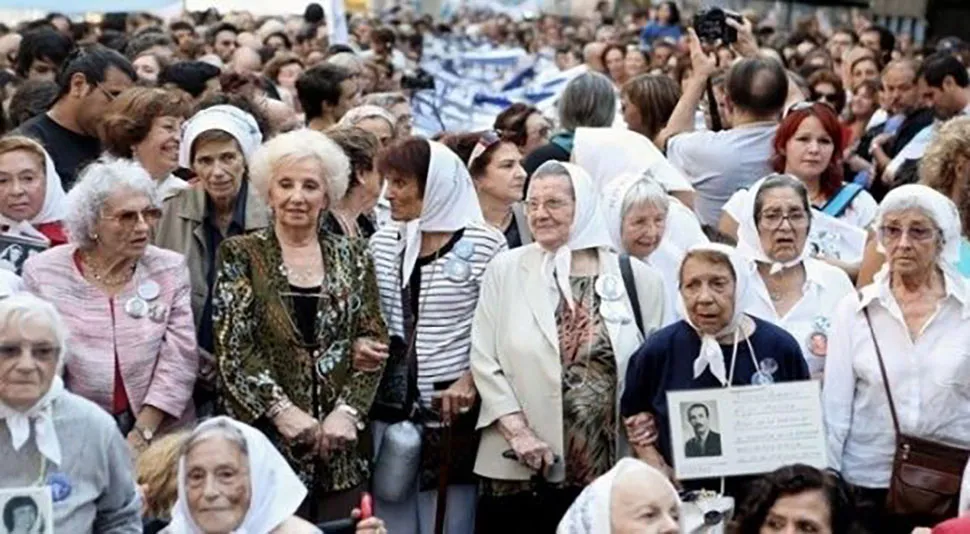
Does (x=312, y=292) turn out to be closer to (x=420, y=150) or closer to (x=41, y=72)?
(x=420, y=150)

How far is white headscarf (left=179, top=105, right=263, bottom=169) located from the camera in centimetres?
952

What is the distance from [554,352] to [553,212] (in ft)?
1.67

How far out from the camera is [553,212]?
8852 mm

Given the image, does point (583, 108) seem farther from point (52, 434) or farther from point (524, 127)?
point (52, 434)

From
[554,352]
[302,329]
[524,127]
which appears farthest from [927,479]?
[524,127]

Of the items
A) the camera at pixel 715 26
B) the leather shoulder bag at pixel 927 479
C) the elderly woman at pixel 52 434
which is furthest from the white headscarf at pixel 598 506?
the camera at pixel 715 26

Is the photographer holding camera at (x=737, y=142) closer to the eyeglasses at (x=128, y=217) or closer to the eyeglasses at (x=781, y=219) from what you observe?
the eyeglasses at (x=781, y=219)

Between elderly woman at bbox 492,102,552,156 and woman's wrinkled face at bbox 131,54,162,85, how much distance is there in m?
2.61

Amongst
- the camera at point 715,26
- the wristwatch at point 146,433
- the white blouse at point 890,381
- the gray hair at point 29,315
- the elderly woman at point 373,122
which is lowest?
the wristwatch at point 146,433

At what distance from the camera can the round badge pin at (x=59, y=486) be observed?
23.2ft

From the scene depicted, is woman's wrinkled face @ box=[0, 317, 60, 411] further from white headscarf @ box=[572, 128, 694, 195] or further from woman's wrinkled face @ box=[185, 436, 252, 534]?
white headscarf @ box=[572, 128, 694, 195]

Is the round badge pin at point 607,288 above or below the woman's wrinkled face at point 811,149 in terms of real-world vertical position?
below

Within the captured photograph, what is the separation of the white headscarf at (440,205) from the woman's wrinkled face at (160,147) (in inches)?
45.6

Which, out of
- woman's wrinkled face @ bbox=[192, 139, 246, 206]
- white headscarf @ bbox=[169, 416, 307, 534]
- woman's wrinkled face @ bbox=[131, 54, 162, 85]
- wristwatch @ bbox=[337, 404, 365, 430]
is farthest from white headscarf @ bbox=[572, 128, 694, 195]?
woman's wrinkled face @ bbox=[131, 54, 162, 85]
